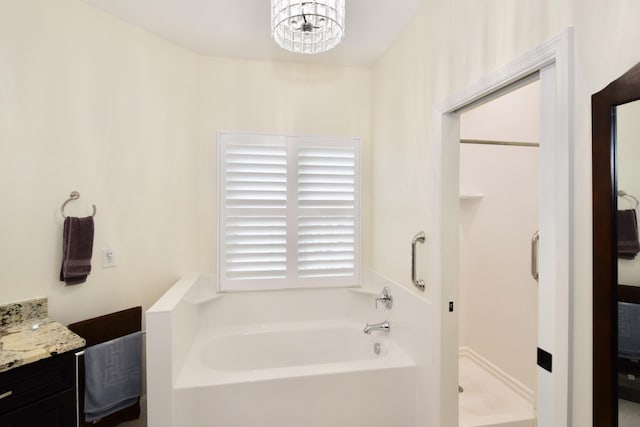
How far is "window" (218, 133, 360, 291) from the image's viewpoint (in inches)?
105

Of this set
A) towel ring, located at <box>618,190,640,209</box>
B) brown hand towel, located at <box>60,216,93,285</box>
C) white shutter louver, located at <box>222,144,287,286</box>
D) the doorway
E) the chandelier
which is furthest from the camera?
white shutter louver, located at <box>222,144,287,286</box>

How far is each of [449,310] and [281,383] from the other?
42.4 inches

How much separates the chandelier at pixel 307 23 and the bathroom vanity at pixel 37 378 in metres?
1.79

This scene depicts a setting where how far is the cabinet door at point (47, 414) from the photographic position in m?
1.23

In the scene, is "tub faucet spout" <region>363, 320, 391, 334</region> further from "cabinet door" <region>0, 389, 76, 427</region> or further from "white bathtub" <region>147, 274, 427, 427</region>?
"cabinet door" <region>0, 389, 76, 427</region>

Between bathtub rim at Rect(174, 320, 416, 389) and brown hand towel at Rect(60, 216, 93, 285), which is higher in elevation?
brown hand towel at Rect(60, 216, 93, 285)

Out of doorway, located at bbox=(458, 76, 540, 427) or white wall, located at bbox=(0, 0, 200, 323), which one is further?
doorway, located at bbox=(458, 76, 540, 427)

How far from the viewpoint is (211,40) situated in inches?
94.8

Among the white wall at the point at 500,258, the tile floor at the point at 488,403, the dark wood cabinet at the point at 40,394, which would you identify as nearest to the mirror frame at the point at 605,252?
the tile floor at the point at 488,403

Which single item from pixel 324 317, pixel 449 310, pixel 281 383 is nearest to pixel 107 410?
pixel 281 383

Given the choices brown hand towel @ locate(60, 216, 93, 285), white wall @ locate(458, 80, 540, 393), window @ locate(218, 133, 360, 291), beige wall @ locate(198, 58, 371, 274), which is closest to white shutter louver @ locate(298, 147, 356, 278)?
window @ locate(218, 133, 360, 291)

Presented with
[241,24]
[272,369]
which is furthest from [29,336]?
[241,24]

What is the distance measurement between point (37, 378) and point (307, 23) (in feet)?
6.49

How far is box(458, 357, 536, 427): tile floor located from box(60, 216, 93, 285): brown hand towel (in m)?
2.55
